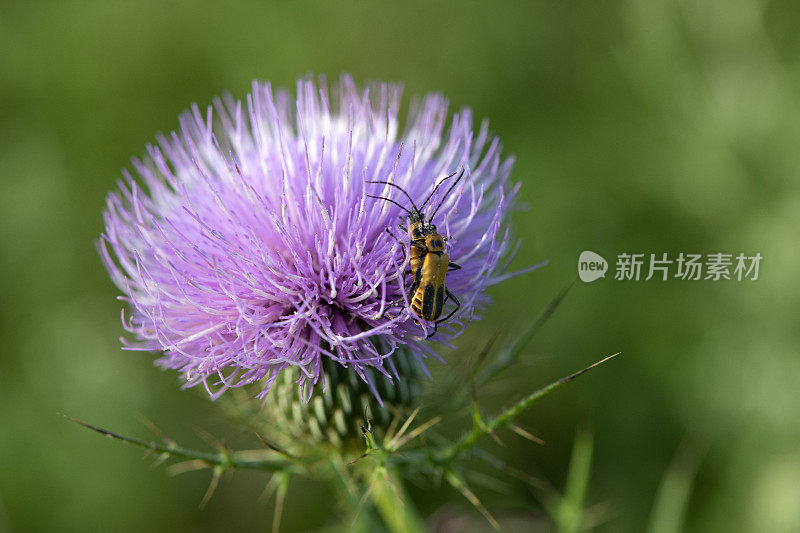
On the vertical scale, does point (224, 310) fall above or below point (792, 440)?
above

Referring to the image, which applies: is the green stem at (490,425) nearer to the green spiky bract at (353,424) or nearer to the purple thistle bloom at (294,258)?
the green spiky bract at (353,424)

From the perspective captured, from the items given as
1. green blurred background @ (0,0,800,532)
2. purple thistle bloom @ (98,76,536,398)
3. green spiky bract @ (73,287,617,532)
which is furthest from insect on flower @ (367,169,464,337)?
green blurred background @ (0,0,800,532)

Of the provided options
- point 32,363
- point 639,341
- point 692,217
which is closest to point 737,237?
point 692,217

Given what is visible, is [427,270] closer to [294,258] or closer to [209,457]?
[294,258]

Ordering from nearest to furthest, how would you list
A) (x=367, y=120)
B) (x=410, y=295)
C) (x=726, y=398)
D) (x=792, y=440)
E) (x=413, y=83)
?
(x=410, y=295) → (x=367, y=120) → (x=792, y=440) → (x=726, y=398) → (x=413, y=83)

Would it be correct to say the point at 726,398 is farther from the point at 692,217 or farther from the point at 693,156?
the point at 693,156

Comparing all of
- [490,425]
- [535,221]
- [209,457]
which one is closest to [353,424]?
[209,457]

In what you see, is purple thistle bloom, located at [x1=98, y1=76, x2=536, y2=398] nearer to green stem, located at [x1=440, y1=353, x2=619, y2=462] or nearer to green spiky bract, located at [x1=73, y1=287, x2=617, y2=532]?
green spiky bract, located at [x1=73, y1=287, x2=617, y2=532]
